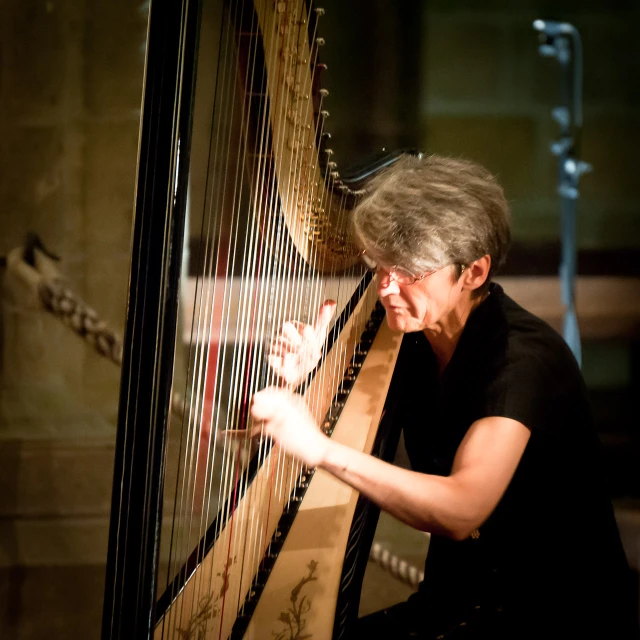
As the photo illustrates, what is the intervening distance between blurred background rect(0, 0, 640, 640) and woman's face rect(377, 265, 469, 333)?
0.99 meters

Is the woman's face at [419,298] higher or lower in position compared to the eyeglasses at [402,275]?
lower

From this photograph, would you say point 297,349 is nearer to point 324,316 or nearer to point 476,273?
point 324,316

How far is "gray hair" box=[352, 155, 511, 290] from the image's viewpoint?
1084 millimetres

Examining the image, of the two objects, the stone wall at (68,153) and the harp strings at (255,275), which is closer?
the harp strings at (255,275)

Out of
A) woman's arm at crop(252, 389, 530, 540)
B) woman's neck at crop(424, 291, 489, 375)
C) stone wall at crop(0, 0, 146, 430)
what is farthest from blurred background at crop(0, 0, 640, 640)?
woman's arm at crop(252, 389, 530, 540)

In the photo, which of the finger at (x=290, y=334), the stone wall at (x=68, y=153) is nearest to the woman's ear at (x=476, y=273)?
the finger at (x=290, y=334)

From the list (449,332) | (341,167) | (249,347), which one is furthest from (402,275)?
(341,167)

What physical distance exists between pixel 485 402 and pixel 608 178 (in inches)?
53.2

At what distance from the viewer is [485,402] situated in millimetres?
1005

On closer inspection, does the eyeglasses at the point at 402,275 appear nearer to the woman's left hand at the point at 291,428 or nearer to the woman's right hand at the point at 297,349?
the woman's right hand at the point at 297,349

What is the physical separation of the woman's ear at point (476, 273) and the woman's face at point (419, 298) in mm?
15

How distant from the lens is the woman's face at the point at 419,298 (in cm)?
110

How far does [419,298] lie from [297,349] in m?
0.23

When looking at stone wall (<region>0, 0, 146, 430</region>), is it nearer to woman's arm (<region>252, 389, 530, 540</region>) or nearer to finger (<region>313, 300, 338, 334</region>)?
finger (<region>313, 300, 338, 334</region>)
